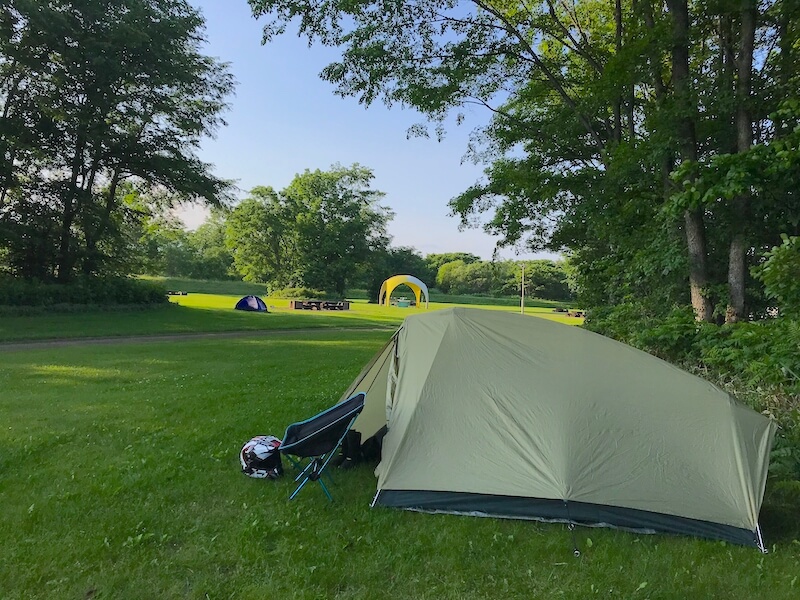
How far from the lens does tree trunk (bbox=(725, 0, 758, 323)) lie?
7.16 metres

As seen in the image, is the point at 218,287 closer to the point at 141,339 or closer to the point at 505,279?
the point at 505,279

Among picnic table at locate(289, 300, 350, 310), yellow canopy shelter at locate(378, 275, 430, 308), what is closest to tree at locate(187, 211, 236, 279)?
yellow canopy shelter at locate(378, 275, 430, 308)

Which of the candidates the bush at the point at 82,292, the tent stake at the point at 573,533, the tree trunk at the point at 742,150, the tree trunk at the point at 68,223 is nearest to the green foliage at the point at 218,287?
the bush at the point at 82,292

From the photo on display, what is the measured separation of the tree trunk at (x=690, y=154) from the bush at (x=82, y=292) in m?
20.6

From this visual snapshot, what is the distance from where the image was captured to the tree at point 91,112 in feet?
63.0

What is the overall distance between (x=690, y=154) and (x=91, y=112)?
849 inches

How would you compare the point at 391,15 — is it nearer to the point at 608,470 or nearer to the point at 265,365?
the point at 265,365

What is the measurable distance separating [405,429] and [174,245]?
79270 millimetres

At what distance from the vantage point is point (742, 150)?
7117mm

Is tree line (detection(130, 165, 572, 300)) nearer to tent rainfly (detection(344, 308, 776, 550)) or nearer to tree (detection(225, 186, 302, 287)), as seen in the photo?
tree (detection(225, 186, 302, 287))

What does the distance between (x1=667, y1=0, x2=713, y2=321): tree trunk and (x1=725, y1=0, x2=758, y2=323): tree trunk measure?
0.48 m

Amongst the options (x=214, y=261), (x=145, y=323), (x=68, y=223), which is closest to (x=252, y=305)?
(x=68, y=223)

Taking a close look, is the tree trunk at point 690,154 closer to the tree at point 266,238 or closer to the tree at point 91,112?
the tree at point 91,112

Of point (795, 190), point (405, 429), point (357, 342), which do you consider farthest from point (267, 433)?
point (357, 342)
